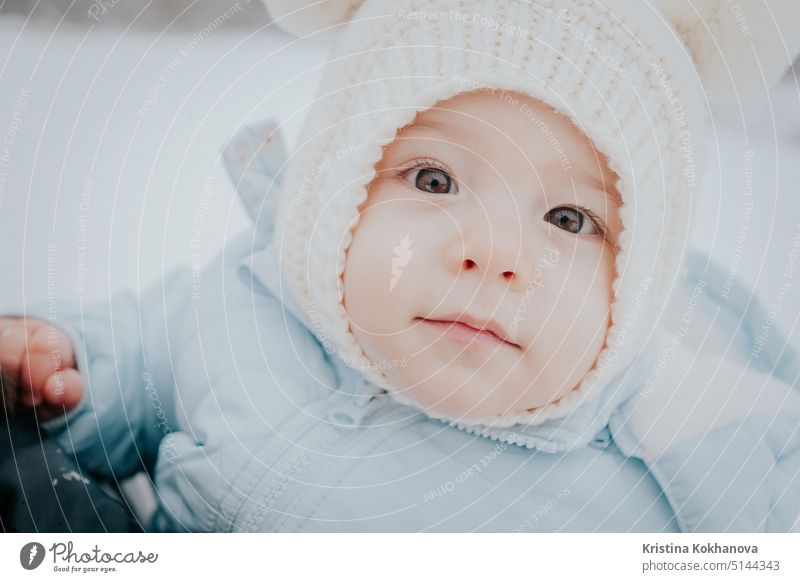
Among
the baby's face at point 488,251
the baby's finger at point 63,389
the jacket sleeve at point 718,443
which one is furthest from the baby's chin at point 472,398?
the baby's finger at point 63,389

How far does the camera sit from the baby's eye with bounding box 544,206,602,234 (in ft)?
1.93

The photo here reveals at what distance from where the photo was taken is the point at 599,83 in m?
0.57

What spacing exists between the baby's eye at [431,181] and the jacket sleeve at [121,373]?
0.21 metres

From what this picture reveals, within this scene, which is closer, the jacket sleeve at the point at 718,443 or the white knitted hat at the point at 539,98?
the white knitted hat at the point at 539,98

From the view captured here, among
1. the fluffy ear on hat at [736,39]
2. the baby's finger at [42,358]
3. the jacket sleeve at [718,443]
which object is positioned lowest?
the baby's finger at [42,358]

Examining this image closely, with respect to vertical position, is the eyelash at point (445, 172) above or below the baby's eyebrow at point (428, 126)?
below

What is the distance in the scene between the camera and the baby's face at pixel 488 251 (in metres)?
0.56

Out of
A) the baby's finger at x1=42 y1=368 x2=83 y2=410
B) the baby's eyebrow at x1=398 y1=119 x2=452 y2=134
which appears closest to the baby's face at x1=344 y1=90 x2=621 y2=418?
the baby's eyebrow at x1=398 y1=119 x2=452 y2=134

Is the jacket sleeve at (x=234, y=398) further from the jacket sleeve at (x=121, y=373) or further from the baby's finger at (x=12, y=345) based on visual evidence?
the baby's finger at (x=12, y=345)

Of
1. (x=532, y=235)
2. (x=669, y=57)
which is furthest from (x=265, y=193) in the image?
(x=669, y=57)

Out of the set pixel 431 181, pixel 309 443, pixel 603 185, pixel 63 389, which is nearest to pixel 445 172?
pixel 431 181

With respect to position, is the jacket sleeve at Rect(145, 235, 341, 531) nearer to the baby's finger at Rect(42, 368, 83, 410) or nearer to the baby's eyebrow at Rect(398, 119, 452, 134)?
the baby's finger at Rect(42, 368, 83, 410)

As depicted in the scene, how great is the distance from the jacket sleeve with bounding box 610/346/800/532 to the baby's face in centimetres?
11

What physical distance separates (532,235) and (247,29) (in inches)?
11.3
